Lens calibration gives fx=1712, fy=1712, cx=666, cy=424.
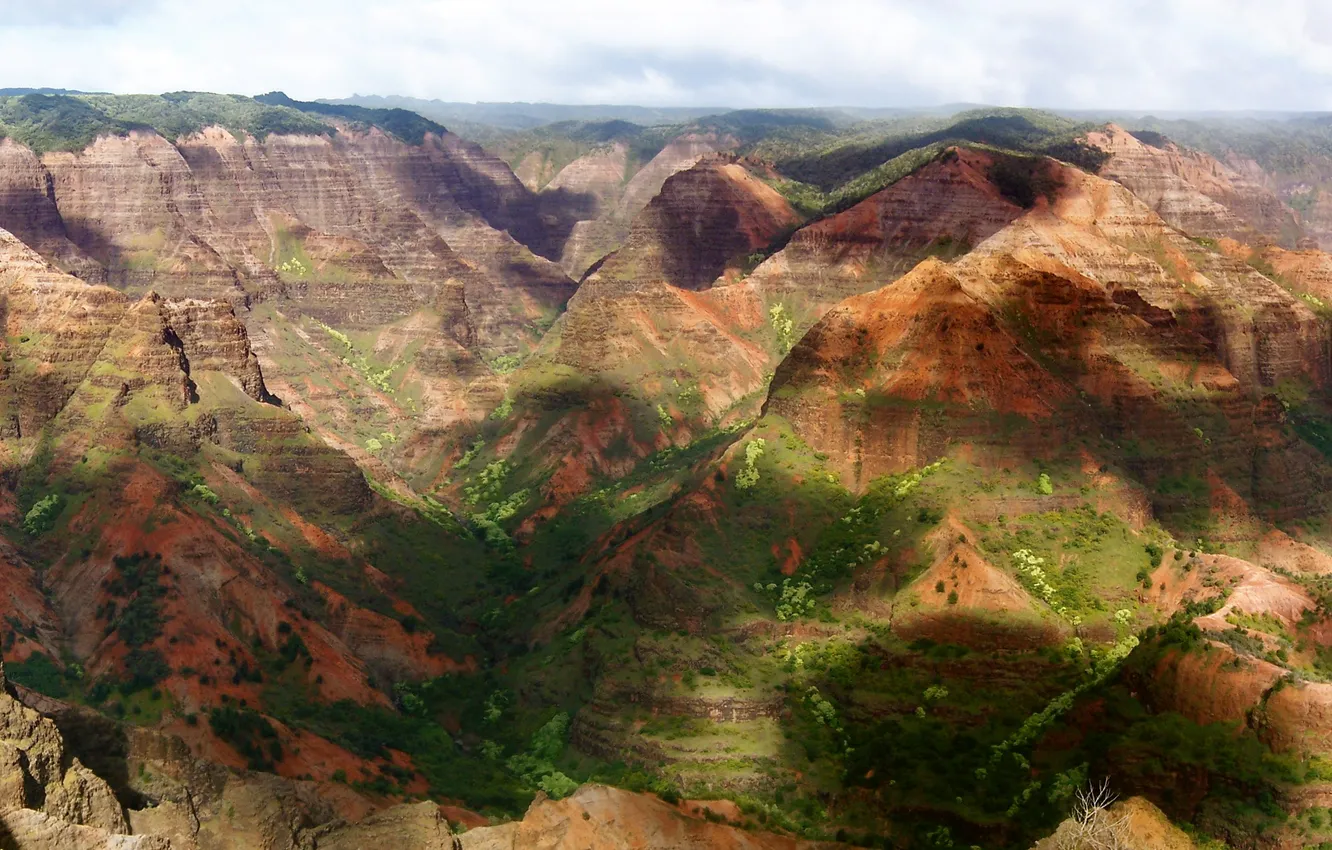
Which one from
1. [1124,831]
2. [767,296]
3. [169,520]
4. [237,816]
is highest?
[1124,831]

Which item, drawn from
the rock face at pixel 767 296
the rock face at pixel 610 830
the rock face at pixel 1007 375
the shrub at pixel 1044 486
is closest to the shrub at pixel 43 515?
the rock face at pixel 1007 375

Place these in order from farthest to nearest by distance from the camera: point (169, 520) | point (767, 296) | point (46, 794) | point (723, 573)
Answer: point (767, 296), point (169, 520), point (723, 573), point (46, 794)

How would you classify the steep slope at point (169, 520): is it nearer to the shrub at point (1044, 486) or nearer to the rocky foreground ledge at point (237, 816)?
the rocky foreground ledge at point (237, 816)

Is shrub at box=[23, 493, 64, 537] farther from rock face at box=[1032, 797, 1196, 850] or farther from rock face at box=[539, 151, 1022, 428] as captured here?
rock face at box=[1032, 797, 1196, 850]

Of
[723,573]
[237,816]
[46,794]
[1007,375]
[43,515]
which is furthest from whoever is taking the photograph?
[43,515]

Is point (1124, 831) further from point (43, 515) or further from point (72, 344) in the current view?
point (72, 344)

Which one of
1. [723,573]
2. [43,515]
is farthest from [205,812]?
[43,515]

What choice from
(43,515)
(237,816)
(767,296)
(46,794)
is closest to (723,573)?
(43,515)

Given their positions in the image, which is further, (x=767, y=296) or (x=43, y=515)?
(x=767, y=296)

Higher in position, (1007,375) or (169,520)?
(1007,375)

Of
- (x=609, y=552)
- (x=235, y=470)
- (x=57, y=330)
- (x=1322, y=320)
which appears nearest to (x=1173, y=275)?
(x=1322, y=320)

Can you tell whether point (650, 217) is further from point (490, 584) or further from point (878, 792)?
point (878, 792)
